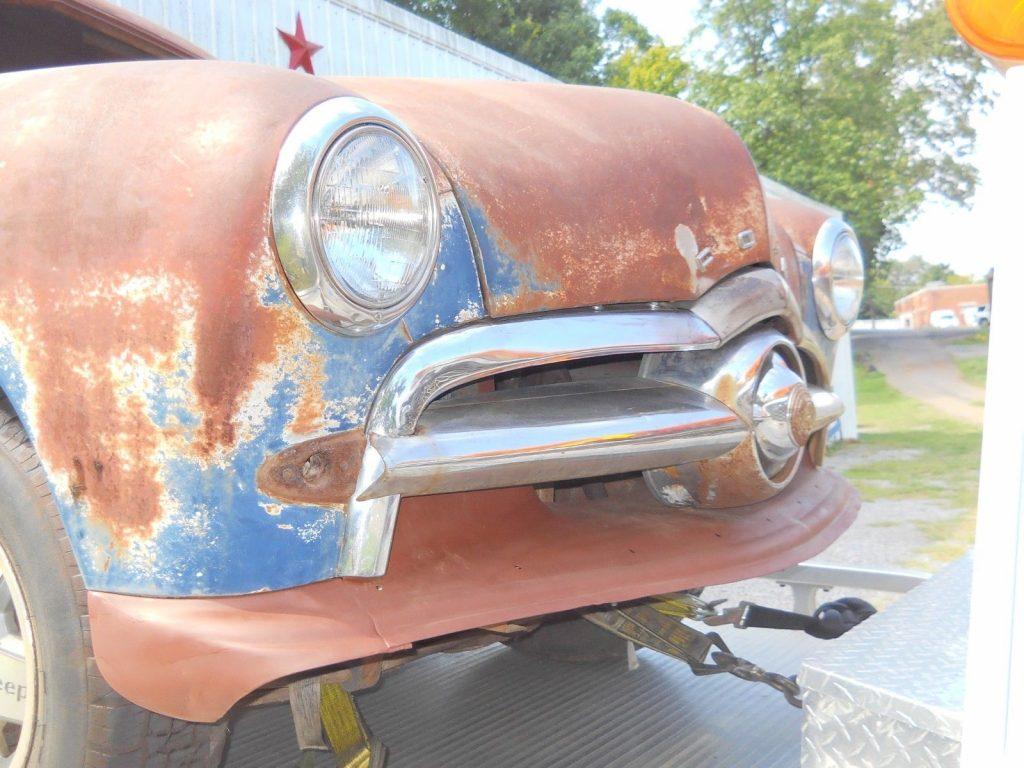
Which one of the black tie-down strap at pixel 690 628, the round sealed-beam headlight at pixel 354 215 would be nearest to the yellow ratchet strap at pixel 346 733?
the black tie-down strap at pixel 690 628

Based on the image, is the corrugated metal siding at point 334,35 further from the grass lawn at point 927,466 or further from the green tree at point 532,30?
the green tree at point 532,30

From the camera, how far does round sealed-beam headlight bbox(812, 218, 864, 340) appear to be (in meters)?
2.27

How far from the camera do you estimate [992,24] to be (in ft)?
2.65

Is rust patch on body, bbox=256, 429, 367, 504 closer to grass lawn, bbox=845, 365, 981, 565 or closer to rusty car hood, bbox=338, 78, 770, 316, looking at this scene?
rusty car hood, bbox=338, 78, 770, 316

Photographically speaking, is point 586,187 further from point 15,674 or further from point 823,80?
point 823,80

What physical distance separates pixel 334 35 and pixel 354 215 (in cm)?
554

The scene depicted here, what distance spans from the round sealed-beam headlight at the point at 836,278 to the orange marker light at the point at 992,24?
57.6 inches

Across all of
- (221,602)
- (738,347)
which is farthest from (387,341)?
(738,347)

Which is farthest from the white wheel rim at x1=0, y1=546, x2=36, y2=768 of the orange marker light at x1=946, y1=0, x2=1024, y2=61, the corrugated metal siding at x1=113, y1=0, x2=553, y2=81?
the corrugated metal siding at x1=113, y1=0, x2=553, y2=81

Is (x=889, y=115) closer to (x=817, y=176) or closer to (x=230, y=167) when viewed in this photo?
(x=817, y=176)

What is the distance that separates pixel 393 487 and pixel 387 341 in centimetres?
22

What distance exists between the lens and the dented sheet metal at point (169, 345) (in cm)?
124

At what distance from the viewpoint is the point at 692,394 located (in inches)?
67.9

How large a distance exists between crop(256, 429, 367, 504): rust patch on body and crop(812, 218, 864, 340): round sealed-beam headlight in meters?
1.37
